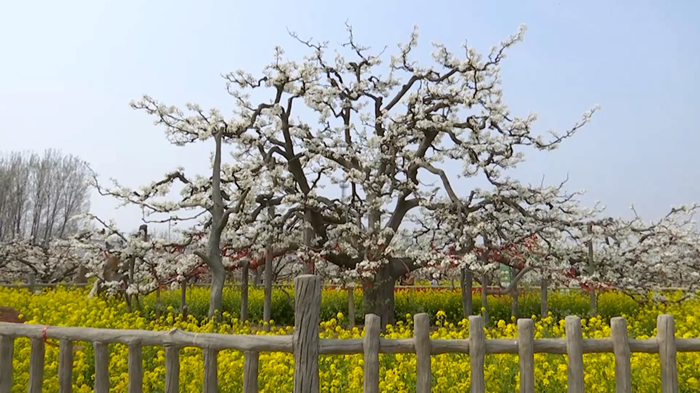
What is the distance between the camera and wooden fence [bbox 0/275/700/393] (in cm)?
353

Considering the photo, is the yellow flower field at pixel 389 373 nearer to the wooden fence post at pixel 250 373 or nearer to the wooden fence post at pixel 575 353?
the wooden fence post at pixel 575 353

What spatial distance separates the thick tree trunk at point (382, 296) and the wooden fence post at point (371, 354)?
7.55 meters

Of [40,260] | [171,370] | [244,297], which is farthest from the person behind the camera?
[40,260]

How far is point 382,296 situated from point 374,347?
784cm

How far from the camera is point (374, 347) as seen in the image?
355cm

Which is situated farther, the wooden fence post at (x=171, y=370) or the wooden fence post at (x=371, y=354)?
the wooden fence post at (x=171, y=370)

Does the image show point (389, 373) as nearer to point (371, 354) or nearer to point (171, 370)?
point (371, 354)

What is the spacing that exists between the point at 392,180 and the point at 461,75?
2429 mm

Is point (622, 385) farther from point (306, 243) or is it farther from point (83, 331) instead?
point (306, 243)

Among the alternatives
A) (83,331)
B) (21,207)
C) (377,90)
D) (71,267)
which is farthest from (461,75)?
(21,207)

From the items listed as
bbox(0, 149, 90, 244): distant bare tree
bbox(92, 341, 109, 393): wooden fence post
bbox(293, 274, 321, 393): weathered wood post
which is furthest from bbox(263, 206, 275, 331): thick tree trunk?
bbox(0, 149, 90, 244): distant bare tree

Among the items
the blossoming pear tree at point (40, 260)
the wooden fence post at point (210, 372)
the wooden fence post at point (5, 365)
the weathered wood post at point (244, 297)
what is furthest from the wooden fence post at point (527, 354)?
the blossoming pear tree at point (40, 260)

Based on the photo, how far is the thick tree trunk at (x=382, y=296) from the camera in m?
11.2

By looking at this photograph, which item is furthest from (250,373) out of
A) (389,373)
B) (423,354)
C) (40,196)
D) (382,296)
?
(40,196)
